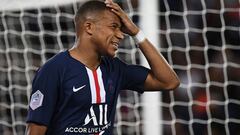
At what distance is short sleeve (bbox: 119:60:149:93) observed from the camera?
8.38 feet

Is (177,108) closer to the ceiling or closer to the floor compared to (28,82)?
closer to the floor

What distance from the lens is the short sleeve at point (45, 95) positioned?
7.48 ft

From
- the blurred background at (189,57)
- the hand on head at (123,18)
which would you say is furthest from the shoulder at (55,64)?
the blurred background at (189,57)

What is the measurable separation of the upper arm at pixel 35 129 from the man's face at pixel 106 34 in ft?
1.21

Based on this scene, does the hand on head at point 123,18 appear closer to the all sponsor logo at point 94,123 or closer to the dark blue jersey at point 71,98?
the dark blue jersey at point 71,98

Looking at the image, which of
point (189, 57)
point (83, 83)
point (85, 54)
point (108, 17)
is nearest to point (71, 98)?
point (83, 83)

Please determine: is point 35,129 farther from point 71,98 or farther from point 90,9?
point 90,9

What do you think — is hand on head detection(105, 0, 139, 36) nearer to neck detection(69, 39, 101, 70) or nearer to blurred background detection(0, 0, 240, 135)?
neck detection(69, 39, 101, 70)

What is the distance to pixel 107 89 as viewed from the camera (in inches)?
95.5

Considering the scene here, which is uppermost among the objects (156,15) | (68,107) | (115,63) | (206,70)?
(156,15)

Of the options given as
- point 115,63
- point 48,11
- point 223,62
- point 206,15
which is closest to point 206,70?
point 223,62

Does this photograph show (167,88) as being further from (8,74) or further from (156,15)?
(8,74)

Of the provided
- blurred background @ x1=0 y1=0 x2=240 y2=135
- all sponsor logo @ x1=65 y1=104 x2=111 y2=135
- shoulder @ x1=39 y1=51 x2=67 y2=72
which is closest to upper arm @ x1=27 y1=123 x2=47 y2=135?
all sponsor logo @ x1=65 y1=104 x2=111 y2=135

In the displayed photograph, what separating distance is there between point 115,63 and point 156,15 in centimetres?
116
